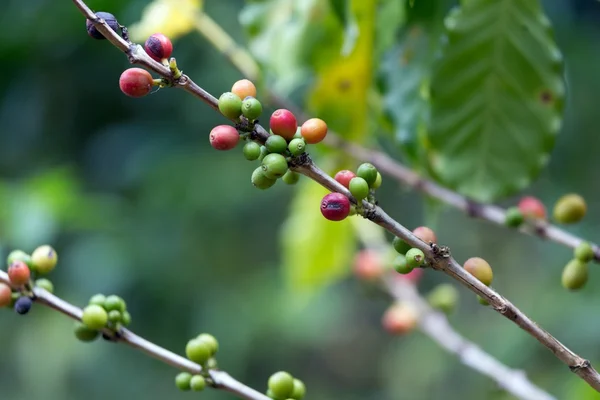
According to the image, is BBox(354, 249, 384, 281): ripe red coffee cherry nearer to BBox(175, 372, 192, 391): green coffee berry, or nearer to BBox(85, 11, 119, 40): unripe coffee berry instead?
BBox(175, 372, 192, 391): green coffee berry

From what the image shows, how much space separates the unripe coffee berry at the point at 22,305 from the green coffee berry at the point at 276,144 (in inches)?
10.3

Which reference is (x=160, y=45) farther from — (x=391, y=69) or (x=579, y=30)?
(x=579, y=30)

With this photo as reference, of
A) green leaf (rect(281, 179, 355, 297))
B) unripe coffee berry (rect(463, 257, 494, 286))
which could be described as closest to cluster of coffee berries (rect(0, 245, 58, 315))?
unripe coffee berry (rect(463, 257, 494, 286))

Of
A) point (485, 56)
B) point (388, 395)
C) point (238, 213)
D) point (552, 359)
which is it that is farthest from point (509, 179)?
point (388, 395)

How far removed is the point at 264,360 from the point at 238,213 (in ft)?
2.25

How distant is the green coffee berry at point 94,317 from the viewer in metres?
0.59

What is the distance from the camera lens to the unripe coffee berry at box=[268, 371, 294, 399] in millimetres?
586

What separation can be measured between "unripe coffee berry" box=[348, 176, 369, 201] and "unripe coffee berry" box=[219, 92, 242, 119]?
0.31 ft

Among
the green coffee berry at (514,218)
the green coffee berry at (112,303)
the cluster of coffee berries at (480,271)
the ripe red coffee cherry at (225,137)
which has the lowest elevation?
the green coffee berry at (112,303)

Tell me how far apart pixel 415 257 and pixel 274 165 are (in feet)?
0.39

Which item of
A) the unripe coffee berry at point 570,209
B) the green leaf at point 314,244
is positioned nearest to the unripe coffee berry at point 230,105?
the unripe coffee berry at point 570,209

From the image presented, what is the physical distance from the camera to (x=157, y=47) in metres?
0.50

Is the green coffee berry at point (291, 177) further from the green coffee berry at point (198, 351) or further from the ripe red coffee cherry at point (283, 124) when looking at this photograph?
the green coffee berry at point (198, 351)

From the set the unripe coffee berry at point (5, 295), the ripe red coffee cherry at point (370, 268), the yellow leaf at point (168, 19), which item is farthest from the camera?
the ripe red coffee cherry at point (370, 268)
